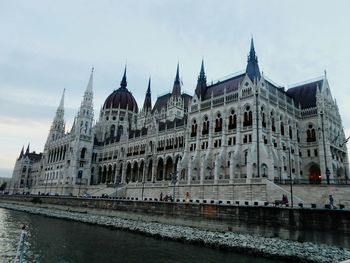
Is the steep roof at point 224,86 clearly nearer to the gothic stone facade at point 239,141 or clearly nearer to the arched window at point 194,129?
the gothic stone facade at point 239,141

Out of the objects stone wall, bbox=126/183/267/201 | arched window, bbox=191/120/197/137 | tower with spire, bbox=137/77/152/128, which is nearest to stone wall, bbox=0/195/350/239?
stone wall, bbox=126/183/267/201

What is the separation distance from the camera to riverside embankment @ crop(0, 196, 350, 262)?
78.1 ft

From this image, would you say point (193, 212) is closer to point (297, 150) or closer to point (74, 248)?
point (74, 248)

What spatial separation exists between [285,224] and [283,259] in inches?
307

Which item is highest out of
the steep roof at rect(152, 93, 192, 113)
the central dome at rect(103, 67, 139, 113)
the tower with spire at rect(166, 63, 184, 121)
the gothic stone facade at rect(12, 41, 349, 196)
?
the central dome at rect(103, 67, 139, 113)

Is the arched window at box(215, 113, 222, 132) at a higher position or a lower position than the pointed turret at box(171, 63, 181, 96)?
lower

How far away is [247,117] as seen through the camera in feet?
189

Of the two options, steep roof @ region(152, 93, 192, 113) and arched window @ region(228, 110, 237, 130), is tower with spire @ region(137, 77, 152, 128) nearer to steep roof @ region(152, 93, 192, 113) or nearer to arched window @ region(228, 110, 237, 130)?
steep roof @ region(152, 93, 192, 113)

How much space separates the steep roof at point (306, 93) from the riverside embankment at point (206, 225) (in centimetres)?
4193

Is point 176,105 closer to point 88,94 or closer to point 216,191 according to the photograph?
point 88,94

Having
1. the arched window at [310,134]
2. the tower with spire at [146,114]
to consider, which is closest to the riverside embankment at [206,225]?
the arched window at [310,134]

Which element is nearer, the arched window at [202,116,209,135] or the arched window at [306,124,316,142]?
the arched window at [306,124,316,142]

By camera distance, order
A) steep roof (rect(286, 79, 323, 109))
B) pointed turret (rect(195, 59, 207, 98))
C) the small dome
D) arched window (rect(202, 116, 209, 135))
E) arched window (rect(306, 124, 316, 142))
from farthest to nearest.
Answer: the small dome < pointed turret (rect(195, 59, 207, 98)) < steep roof (rect(286, 79, 323, 109)) < arched window (rect(202, 116, 209, 135)) < arched window (rect(306, 124, 316, 142))

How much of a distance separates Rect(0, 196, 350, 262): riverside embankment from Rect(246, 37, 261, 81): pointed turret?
3335cm
